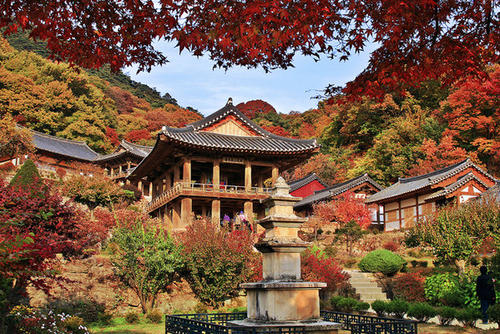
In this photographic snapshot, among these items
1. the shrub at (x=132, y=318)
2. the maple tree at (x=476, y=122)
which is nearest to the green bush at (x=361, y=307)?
the shrub at (x=132, y=318)

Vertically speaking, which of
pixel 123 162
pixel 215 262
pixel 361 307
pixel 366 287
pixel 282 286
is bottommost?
pixel 361 307

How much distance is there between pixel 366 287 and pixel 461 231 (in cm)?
486

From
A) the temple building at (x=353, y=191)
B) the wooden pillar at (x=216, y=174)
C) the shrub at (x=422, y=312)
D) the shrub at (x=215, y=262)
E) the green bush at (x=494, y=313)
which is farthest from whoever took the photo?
the temple building at (x=353, y=191)

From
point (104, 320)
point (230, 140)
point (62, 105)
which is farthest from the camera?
point (62, 105)

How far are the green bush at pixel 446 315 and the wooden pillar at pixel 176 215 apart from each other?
1880 centimetres

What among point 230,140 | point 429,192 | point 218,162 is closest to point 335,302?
point 218,162

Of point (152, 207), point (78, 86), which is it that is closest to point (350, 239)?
point (152, 207)

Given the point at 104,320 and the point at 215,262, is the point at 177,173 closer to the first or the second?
the point at 215,262

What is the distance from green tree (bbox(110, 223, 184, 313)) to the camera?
54.6 feet

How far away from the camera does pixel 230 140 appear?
28.6 m

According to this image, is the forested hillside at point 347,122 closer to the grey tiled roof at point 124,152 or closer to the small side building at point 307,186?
the small side building at point 307,186

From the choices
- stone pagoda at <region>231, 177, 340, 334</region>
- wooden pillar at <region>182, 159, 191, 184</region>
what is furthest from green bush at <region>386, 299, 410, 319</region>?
wooden pillar at <region>182, 159, 191, 184</region>

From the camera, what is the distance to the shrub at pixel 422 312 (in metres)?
13.0

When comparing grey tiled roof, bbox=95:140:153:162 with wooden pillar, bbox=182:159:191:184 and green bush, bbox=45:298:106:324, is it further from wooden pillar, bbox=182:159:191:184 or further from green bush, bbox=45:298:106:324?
green bush, bbox=45:298:106:324
